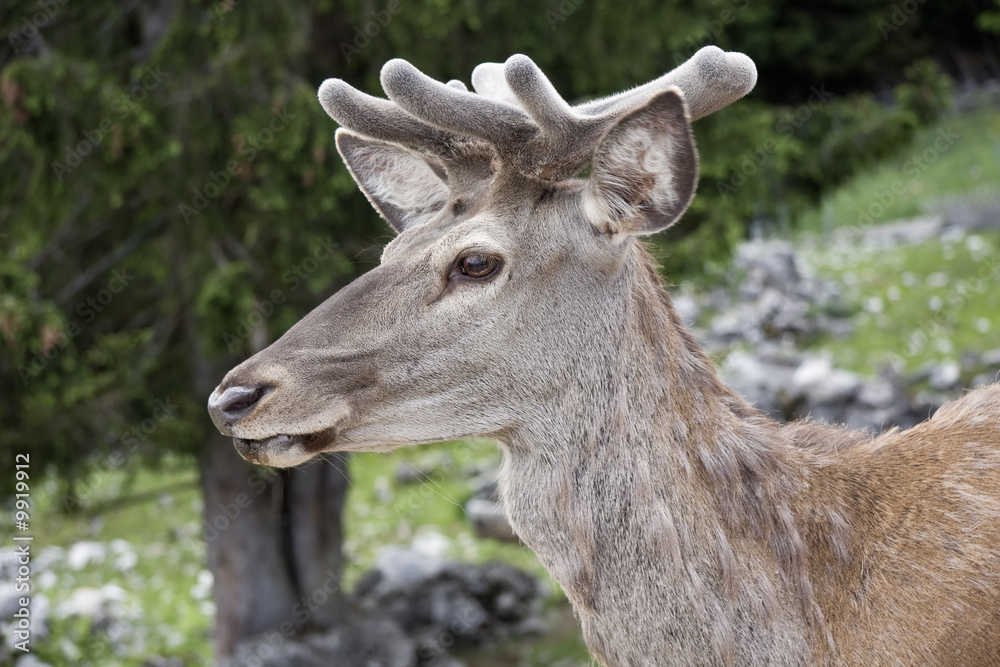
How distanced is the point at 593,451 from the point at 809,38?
21.5m

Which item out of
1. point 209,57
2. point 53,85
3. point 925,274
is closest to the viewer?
point 53,85

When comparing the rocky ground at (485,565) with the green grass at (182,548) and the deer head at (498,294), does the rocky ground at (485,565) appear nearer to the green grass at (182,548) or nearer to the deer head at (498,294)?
the green grass at (182,548)

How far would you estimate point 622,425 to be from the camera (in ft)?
8.49

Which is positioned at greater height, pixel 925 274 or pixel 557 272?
pixel 557 272

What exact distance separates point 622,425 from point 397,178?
115cm

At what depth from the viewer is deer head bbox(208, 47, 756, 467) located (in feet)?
8.42

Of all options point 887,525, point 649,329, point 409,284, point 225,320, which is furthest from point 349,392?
point 225,320

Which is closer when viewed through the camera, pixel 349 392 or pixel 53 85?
pixel 349 392

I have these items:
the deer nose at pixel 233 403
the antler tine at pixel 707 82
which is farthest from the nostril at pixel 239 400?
the antler tine at pixel 707 82

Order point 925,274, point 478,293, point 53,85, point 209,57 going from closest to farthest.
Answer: point 478,293 < point 53,85 < point 209,57 < point 925,274

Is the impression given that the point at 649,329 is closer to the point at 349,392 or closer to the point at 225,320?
the point at 349,392

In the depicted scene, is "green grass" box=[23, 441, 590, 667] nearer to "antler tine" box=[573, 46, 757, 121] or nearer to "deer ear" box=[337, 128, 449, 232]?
"deer ear" box=[337, 128, 449, 232]

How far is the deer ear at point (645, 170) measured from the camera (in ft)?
7.84

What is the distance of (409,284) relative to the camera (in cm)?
267
